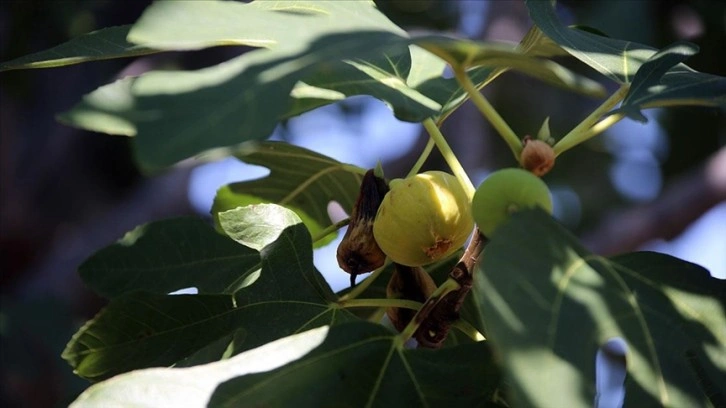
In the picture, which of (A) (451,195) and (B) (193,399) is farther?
(A) (451,195)

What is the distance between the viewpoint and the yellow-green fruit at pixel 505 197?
28.7 inches

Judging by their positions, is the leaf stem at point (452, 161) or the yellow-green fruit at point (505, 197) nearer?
the yellow-green fruit at point (505, 197)

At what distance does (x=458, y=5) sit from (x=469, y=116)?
3.31 feet

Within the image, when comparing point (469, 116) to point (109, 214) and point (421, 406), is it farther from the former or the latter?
point (421, 406)

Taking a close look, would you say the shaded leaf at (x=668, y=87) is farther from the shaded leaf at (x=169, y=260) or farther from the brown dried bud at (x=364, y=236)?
the shaded leaf at (x=169, y=260)

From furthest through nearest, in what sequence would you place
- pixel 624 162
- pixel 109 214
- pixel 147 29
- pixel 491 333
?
pixel 624 162, pixel 109 214, pixel 147 29, pixel 491 333

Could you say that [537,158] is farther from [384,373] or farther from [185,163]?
[185,163]

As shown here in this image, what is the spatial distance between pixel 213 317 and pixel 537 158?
344 mm

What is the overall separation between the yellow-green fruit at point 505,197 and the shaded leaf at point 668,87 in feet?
0.40

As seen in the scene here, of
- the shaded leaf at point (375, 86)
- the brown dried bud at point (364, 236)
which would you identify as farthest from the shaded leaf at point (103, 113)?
the brown dried bud at point (364, 236)

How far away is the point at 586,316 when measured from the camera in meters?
0.65

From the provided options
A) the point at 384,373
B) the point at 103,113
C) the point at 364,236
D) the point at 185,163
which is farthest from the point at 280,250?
the point at 185,163

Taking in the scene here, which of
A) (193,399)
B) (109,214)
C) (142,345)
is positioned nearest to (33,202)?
(109,214)

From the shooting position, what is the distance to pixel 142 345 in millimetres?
916
